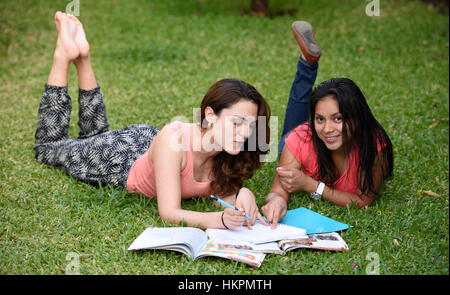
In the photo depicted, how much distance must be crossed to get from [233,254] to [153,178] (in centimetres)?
91

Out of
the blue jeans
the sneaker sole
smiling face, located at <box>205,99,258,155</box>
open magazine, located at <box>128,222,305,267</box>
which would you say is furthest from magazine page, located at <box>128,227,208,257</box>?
the sneaker sole

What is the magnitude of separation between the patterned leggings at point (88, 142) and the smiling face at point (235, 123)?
0.92 metres

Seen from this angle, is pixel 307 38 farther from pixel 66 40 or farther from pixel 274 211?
pixel 66 40

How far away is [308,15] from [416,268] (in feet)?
22.5

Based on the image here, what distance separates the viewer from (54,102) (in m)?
3.77

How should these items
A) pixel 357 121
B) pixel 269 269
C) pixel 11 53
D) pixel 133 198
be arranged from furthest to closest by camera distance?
pixel 11 53 < pixel 133 198 < pixel 357 121 < pixel 269 269

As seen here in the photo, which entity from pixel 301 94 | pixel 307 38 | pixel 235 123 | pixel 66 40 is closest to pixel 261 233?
pixel 235 123

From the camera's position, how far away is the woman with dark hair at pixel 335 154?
9.93 feet

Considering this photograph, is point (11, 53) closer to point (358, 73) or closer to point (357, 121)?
point (358, 73)

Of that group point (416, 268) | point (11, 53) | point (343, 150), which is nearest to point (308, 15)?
point (11, 53)

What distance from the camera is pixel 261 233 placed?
277 centimetres

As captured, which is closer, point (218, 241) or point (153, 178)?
point (218, 241)

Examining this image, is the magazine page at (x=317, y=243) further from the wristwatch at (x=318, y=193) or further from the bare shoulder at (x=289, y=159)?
the bare shoulder at (x=289, y=159)
